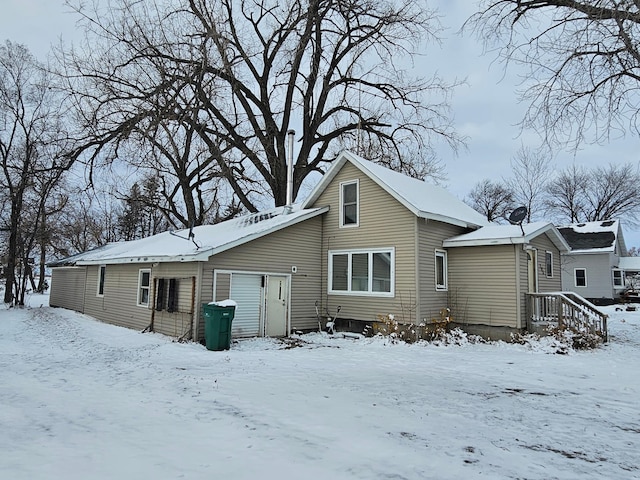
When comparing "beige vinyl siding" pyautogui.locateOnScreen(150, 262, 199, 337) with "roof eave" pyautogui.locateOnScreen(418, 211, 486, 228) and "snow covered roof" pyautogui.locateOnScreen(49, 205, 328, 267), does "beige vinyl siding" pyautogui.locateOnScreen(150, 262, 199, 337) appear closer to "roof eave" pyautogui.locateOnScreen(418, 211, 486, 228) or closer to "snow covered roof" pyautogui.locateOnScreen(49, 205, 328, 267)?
"snow covered roof" pyautogui.locateOnScreen(49, 205, 328, 267)

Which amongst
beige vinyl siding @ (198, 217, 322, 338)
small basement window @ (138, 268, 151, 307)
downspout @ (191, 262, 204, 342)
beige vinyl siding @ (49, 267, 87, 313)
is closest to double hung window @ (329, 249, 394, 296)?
beige vinyl siding @ (198, 217, 322, 338)

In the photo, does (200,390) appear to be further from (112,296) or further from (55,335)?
(112,296)

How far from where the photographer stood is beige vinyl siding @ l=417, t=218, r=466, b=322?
12086 mm

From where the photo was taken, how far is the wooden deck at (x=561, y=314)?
11.5 m

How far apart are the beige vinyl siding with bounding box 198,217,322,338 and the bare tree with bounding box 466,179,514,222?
3170 centimetres

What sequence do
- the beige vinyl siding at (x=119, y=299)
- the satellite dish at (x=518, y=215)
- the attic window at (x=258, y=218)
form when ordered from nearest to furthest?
the satellite dish at (x=518, y=215), the beige vinyl siding at (x=119, y=299), the attic window at (x=258, y=218)

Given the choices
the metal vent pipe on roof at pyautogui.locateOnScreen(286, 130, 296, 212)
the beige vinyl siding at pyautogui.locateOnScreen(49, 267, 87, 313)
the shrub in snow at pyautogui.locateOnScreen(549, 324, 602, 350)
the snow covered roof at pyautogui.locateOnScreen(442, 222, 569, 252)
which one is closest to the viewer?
the shrub in snow at pyautogui.locateOnScreen(549, 324, 602, 350)

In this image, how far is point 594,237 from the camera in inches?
1145

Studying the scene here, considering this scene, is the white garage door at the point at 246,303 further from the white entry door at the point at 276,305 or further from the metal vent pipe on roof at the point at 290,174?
the metal vent pipe on roof at the point at 290,174

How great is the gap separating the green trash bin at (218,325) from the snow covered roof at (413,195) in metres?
5.49

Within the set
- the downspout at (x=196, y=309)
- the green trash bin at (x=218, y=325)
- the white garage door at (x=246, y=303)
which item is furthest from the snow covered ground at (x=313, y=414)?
the white garage door at (x=246, y=303)

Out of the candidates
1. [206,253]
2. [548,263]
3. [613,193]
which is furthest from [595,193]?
[206,253]

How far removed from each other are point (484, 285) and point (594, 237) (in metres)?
21.6

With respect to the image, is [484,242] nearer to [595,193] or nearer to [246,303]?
[246,303]
